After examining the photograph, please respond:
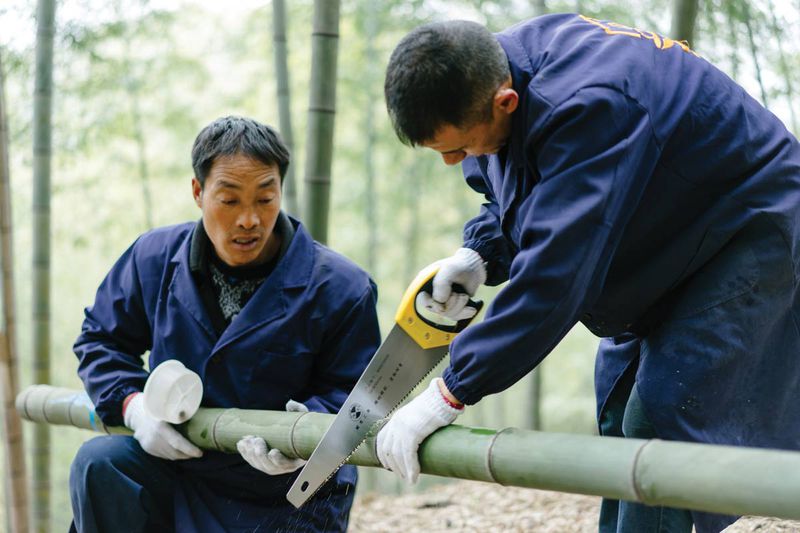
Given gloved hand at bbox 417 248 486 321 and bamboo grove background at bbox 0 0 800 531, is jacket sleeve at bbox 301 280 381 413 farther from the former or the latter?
bamboo grove background at bbox 0 0 800 531

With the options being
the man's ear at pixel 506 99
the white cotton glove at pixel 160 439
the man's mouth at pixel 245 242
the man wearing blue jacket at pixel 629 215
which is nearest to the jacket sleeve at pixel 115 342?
the white cotton glove at pixel 160 439

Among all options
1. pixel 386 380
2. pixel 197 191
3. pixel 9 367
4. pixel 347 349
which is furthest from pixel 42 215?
pixel 386 380

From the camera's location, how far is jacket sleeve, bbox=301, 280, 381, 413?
2.79m

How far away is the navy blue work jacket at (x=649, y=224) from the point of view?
1.87m

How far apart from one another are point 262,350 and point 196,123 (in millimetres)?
7626

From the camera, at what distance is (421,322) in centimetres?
236

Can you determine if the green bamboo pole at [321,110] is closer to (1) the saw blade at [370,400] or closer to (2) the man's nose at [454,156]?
(1) the saw blade at [370,400]

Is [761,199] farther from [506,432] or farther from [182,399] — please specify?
[182,399]

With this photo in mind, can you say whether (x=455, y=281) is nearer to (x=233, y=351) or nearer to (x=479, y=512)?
(x=233, y=351)

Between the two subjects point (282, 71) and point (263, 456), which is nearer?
point (263, 456)

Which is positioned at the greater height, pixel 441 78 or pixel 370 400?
pixel 441 78

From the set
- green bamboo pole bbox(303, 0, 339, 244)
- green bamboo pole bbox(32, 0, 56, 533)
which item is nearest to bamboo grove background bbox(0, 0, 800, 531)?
green bamboo pole bbox(32, 0, 56, 533)

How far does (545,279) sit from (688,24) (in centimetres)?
203

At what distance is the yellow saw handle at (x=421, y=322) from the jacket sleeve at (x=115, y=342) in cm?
108
